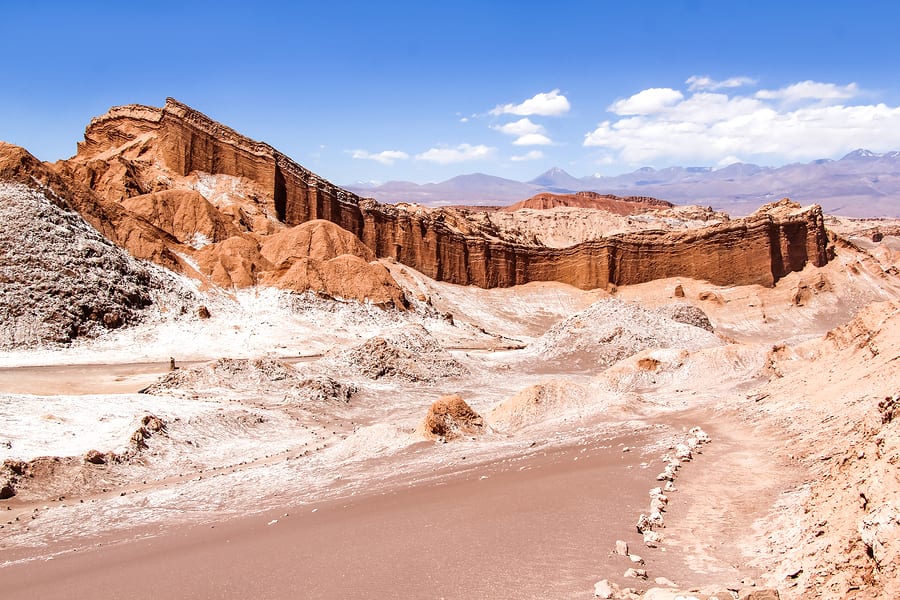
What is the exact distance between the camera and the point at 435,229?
56219 millimetres

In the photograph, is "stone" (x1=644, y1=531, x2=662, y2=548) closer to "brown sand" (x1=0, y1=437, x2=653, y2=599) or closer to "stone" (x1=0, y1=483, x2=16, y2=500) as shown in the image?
"brown sand" (x1=0, y1=437, x2=653, y2=599)

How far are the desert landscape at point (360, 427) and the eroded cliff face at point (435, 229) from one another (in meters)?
0.84

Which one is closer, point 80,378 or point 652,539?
point 652,539

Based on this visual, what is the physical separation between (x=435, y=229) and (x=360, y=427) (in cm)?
3993

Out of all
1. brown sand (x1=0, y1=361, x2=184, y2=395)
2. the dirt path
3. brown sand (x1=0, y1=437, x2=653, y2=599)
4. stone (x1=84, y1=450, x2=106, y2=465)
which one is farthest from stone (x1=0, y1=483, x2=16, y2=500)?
the dirt path

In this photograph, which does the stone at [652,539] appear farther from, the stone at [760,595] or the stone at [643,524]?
the stone at [760,595]

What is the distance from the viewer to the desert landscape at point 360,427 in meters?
6.41

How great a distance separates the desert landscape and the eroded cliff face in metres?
0.84

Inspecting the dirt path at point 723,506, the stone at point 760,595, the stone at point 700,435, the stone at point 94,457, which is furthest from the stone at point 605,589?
the stone at point 94,457

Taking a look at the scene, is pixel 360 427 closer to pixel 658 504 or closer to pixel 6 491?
pixel 6 491

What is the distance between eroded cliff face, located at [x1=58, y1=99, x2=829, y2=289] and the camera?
161 feet

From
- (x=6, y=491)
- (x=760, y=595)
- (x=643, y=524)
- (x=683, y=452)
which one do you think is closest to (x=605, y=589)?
(x=760, y=595)

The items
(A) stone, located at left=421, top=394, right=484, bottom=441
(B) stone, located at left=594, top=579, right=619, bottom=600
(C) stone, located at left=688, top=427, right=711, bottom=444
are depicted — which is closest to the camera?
(B) stone, located at left=594, top=579, right=619, bottom=600

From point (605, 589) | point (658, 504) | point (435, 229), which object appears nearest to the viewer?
point (605, 589)
